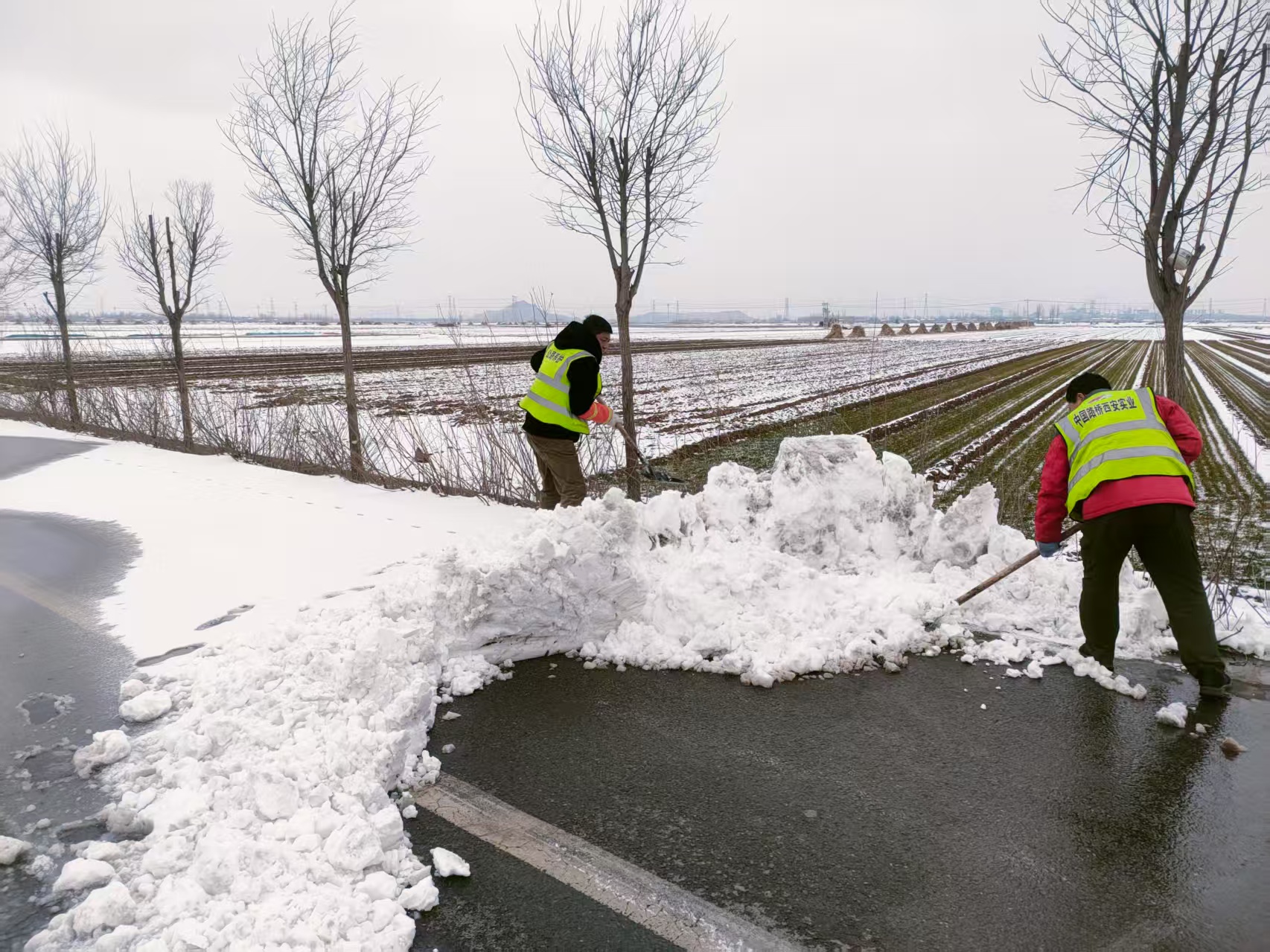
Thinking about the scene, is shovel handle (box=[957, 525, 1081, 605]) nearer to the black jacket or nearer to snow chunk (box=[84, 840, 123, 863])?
the black jacket

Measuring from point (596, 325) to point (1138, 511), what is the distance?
3940 mm

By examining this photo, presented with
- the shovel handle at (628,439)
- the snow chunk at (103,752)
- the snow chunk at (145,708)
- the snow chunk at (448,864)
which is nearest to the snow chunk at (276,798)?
the snow chunk at (448,864)

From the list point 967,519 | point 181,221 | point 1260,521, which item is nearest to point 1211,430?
point 1260,521

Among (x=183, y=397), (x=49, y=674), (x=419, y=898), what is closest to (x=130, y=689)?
(x=49, y=674)

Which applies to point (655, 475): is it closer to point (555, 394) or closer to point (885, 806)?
point (555, 394)

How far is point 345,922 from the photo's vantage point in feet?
8.15

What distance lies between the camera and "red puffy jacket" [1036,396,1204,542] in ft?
13.4

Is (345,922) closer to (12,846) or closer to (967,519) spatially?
(12,846)

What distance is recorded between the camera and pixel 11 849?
9.45ft

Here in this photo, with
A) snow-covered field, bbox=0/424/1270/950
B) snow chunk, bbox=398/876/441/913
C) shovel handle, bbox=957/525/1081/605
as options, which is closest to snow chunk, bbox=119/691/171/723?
snow-covered field, bbox=0/424/1270/950

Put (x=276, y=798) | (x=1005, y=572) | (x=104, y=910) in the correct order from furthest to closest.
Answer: (x=1005, y=572), (x=276, y=798), (x=104, y=910)

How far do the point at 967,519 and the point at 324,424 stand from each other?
8.97 meters

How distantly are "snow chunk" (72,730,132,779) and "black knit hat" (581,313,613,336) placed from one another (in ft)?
13.4

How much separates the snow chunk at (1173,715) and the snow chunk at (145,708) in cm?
507
